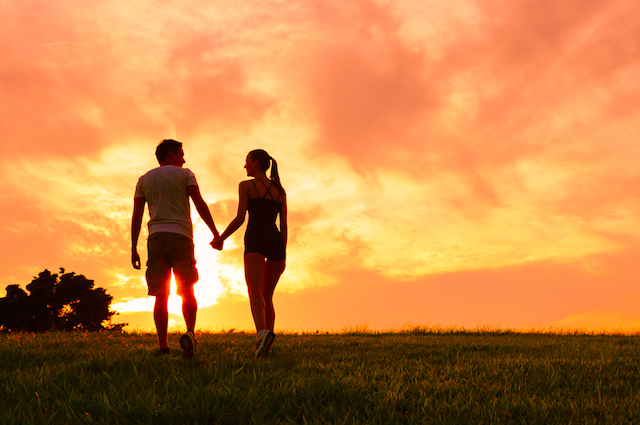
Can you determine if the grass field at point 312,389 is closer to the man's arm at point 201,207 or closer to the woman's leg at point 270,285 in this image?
the woman's leg at point 270,285

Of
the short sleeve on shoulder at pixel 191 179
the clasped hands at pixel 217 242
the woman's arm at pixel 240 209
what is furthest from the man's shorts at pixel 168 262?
the short sleeve on shoulder at pixel 191 179

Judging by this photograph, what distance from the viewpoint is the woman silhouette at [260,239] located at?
6.63 meters

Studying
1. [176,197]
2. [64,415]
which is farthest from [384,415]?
[176,197]

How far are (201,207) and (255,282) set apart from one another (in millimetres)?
1287

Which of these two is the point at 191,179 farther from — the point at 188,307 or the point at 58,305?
the point at 58,305

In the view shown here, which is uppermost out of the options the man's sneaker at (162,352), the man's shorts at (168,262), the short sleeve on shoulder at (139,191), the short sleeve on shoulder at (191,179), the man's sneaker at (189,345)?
the short sleeve on shoulder at (191,179)

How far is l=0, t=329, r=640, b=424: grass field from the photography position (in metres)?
4.15

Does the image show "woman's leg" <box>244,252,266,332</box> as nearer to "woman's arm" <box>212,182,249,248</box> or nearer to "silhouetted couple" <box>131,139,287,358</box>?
→ "silhouetted couple" <box>131,139,287,358</box>

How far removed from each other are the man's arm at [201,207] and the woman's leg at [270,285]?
2.94ft

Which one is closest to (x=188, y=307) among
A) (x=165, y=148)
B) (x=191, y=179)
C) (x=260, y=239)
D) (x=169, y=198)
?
(x=260, y=239)

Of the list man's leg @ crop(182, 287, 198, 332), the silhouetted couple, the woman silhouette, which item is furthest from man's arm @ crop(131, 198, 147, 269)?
the woman silhouette

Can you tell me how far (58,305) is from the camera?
2384 cm

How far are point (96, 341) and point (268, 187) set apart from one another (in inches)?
201

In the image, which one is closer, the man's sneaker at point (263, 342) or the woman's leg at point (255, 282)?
the man's sneaker at point (263, 342)
